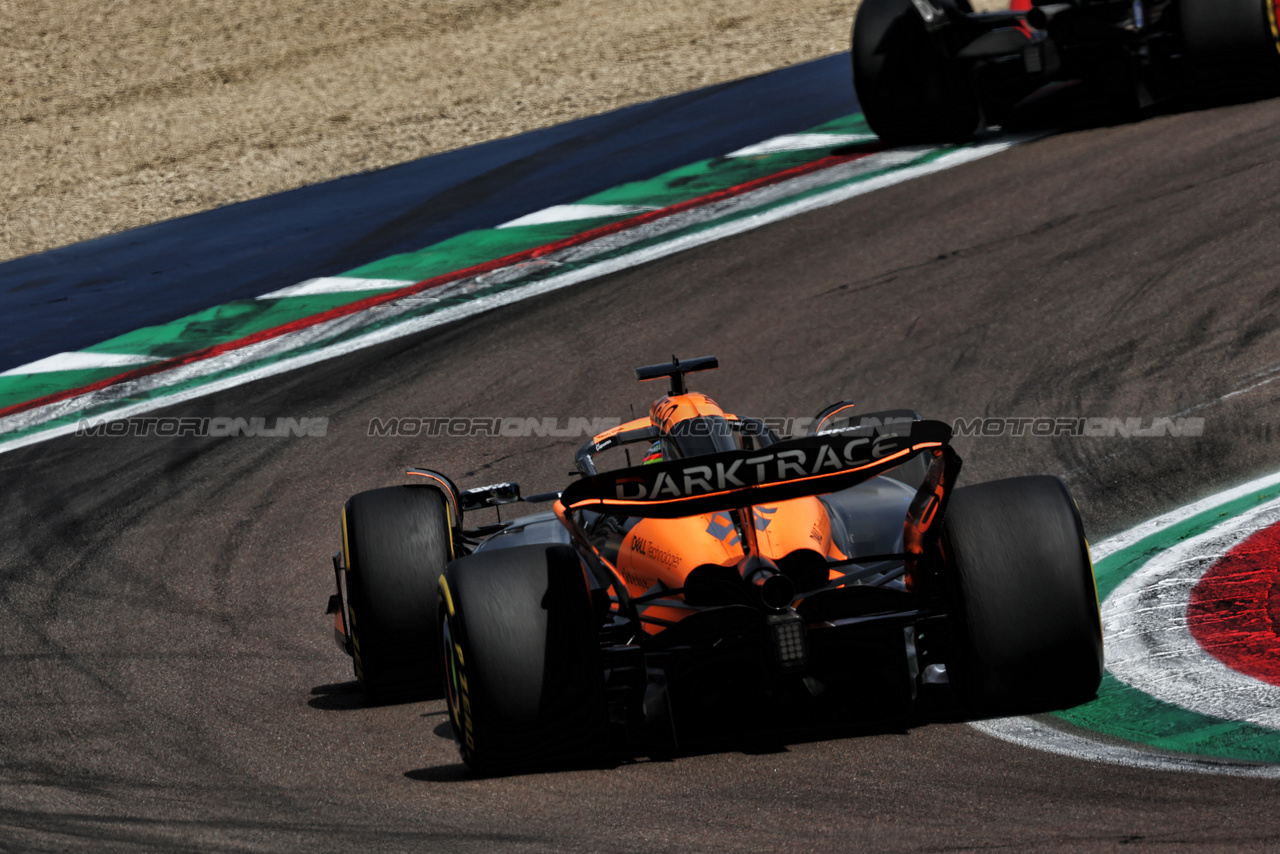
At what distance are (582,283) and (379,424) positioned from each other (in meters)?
2.59

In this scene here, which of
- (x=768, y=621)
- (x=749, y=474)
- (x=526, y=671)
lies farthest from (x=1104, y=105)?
(x=526, y=671)

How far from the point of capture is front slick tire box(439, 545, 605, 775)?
5.20 m

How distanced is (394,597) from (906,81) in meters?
8.82

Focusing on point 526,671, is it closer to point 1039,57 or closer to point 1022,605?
point 1022,605

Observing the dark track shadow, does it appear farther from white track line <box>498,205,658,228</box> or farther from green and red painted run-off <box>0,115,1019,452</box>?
white track line <box>498,205,658,228</box>

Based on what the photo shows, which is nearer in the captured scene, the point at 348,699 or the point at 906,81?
the point at 348,699

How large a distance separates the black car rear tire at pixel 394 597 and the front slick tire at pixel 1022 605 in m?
2.23

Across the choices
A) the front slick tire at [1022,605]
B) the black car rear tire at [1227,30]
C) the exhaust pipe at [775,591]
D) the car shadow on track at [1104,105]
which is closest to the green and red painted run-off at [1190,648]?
the front slick tire at [1022,605]

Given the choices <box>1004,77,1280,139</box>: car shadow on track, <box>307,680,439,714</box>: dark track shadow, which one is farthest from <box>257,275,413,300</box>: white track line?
<box>307,680,439,714</box>: dark track shadow

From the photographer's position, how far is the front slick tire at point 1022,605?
17.1ft

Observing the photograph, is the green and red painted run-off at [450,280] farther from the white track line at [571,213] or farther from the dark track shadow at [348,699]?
the dark track shadow at [348,699]

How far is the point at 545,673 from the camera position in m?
5.22

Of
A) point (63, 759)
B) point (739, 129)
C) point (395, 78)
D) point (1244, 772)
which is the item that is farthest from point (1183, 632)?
point (395, 78)

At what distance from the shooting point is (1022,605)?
5211mm
